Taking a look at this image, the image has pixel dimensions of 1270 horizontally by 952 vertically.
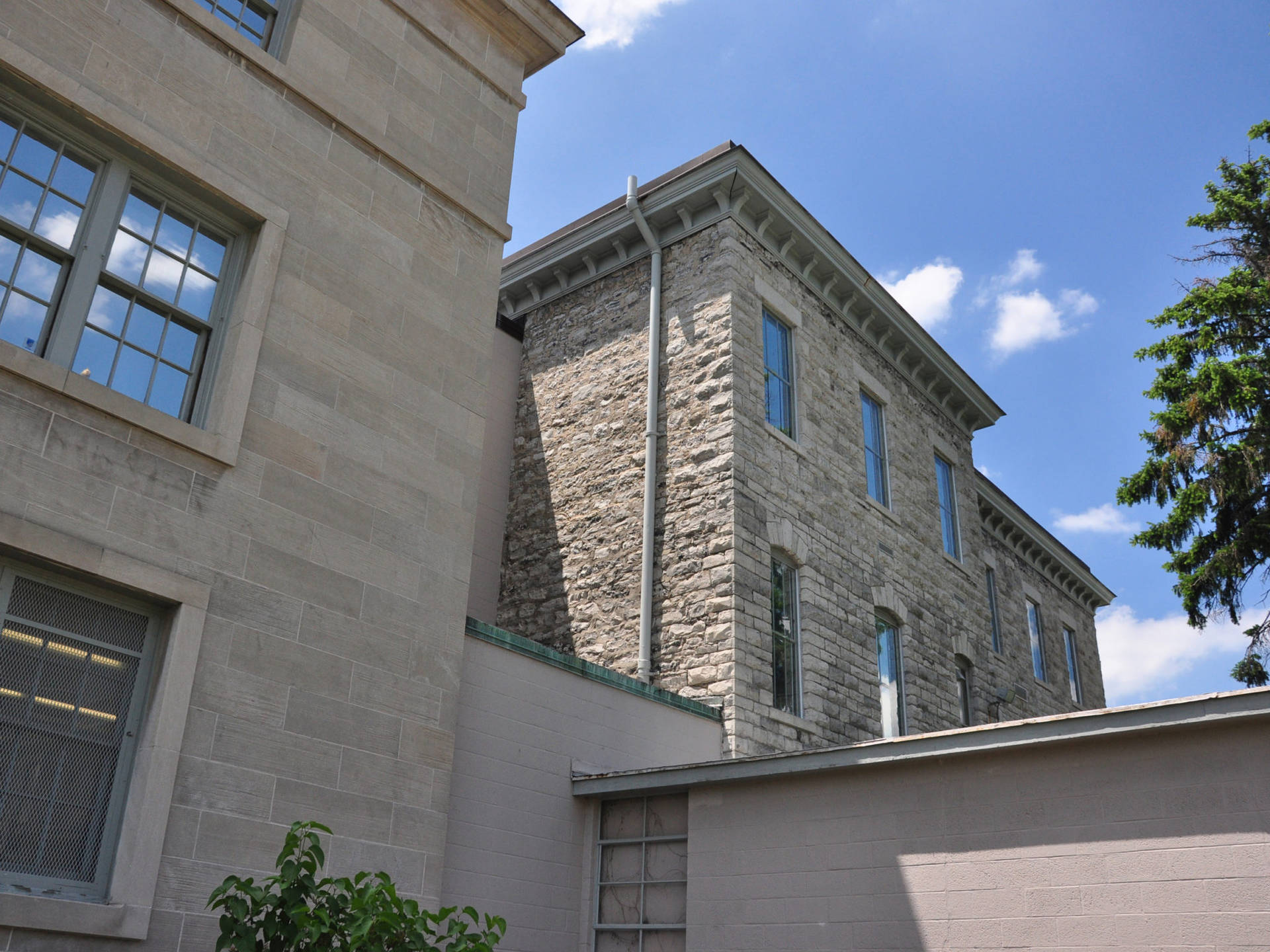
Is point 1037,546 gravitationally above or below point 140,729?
above

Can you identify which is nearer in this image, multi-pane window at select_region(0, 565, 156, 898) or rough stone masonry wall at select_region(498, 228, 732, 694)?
multi-pane window at select_region(0, 565, 156, 898)

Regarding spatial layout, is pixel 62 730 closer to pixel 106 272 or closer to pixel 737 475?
pixel 106 272

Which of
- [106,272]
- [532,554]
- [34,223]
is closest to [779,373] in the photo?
[532,554]

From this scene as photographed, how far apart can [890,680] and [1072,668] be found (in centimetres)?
1236

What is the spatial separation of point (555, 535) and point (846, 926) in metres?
7.83

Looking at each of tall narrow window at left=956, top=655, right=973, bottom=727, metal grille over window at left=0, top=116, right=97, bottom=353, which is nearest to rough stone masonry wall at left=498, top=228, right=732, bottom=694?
tall narrow window at left=956, top=655, right=973, bottom=727

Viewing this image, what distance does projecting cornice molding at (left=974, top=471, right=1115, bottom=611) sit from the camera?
22688 mm

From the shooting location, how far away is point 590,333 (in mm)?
15602

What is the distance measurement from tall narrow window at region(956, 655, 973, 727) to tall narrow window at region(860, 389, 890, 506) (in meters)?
3.24

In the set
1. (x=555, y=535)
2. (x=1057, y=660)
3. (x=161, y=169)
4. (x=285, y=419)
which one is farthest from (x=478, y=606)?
(x=1057, y=660)

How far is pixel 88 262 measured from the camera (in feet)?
23.1

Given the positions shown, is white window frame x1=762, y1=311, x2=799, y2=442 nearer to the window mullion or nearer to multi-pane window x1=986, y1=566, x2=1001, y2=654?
multi-pane window x1=986, y1=566, x2=1001, y2=654

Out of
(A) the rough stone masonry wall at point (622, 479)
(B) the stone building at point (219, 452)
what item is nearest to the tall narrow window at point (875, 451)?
(A) the rough stone masonry wall at point (622, 479)

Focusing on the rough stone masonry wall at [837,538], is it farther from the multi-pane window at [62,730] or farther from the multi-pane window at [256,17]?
the multi-pane window at [62,730]
